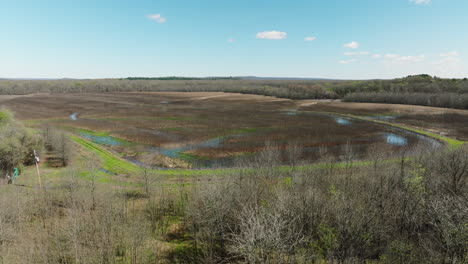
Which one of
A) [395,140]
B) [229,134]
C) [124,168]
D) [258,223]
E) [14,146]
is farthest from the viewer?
[229,134]

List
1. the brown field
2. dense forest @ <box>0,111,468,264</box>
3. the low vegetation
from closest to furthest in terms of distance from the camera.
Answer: dense forest @ <box>0,111,468,264</box> < the low vegetation < the brown field

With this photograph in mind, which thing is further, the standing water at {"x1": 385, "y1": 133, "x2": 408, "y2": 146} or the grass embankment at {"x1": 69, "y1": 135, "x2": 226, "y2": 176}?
the standing water at {"x1": 385, "y1": 133, "x2": 408, "y2": 146}

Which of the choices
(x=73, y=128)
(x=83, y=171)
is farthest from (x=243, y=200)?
(x=73, y=128)

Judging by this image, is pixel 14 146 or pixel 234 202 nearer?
pixel 234 202

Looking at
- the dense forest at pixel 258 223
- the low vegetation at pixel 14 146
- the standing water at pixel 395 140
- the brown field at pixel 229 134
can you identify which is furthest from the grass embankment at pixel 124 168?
the standing water at pixel 395 140

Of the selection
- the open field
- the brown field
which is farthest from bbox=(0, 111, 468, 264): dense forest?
the brown field

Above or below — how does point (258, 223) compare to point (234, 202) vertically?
above

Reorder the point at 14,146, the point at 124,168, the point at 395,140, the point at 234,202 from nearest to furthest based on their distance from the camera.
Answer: the point at 234,202 < the point at 14,146 < the point at 124,168 < the point at 395,140

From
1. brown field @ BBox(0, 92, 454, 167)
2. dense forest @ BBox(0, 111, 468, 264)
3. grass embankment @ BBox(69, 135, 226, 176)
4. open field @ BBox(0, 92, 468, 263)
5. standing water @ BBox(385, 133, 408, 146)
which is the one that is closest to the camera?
dense forest @ BBox(0, 111, 468, 264)

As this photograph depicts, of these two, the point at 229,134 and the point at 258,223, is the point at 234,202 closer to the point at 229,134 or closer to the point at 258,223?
the point at 258,223

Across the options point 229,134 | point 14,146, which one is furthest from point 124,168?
point 229,134

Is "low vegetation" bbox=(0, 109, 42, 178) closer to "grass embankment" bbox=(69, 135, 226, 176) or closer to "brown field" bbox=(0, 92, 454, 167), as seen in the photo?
"grass embankment" bbox=(69, 135, 226, 176)
